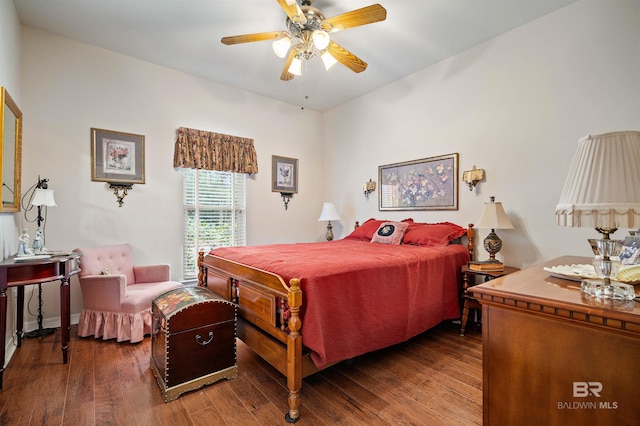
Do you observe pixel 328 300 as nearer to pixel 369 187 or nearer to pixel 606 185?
pixel 606 185

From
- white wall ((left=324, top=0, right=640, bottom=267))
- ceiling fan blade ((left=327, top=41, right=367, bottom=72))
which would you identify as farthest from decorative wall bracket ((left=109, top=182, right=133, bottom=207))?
white wall ((left=324, top=0, right=640, bottom=267))

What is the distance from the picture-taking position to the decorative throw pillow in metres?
3.55

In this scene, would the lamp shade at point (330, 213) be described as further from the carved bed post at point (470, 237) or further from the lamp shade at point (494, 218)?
the lamp shade at point (494, 218)

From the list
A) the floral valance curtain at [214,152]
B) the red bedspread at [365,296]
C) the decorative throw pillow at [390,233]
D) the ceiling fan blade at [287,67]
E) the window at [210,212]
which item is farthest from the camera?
the window at [210,212]

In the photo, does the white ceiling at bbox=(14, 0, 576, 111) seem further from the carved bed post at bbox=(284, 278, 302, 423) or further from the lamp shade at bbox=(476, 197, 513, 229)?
the carved bed post at bbox=(284, 278, 302, 423)

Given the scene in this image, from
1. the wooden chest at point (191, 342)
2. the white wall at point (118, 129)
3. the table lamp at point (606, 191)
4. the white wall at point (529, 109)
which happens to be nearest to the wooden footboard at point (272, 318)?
the wooden chest at point (191, 342)

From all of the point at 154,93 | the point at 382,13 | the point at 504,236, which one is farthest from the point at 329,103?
the point at 504,236

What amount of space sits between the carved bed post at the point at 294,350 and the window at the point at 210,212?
276 centimetres

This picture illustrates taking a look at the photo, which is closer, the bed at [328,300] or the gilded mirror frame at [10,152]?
the bed at [328,300]

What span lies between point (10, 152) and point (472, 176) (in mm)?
4446

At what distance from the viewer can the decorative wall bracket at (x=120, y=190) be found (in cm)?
343

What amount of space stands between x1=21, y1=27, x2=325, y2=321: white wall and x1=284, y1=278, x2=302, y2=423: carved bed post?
274 cm

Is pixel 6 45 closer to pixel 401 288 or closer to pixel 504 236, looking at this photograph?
pixel 401 288

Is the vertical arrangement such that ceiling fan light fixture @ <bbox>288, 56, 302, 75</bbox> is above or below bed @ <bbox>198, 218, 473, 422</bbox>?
above
